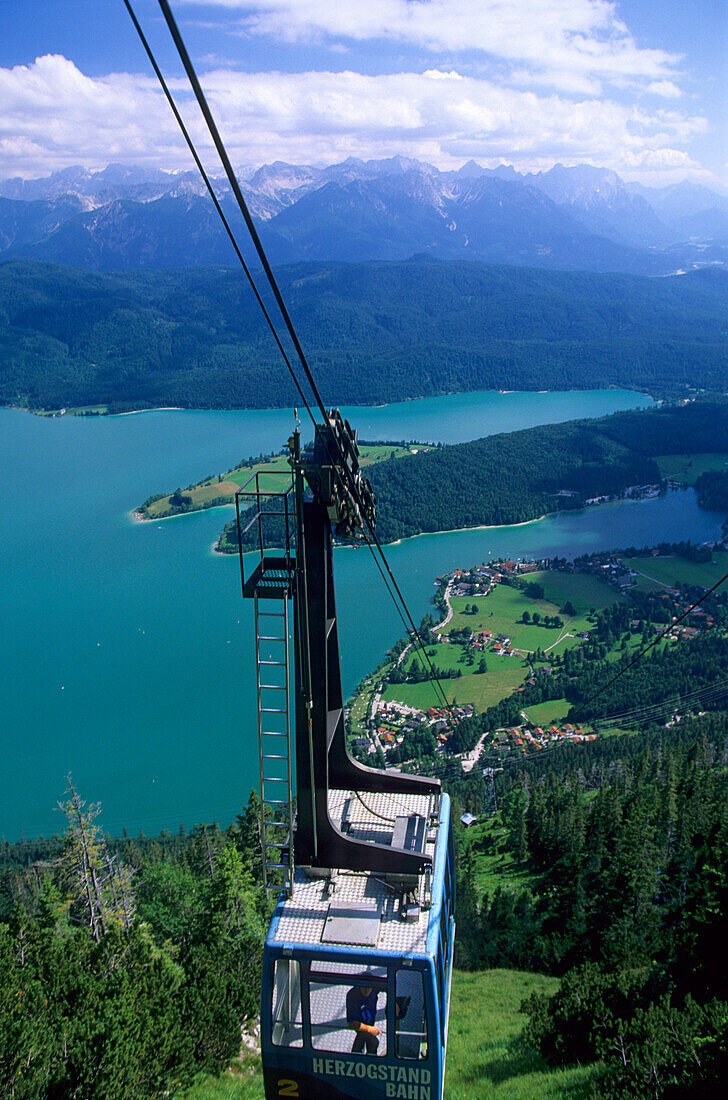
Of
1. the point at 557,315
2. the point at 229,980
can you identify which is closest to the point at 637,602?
the point at 229,980

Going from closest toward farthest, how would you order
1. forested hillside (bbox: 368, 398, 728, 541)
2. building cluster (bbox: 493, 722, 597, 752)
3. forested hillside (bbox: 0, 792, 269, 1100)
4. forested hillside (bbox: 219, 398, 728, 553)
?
forested hillside (bbox: 0, 792, 269, 1100) < building cluster (bbox: 493, 722, 597, 752) < forested hillside (bbox: 219, 398, 728, 553) < forested hillside (bbox: 368, 398, 728, 541)

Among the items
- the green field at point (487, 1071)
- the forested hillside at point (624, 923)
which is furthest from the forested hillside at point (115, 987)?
the forested hillside at point (624, 923)

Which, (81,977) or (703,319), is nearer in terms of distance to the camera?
(81,977)

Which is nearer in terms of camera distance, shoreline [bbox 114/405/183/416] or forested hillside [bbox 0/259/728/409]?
shoreline [bbox 114/405/183/416]

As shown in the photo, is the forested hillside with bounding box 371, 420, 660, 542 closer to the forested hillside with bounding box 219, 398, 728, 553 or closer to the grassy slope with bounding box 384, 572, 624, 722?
the forested hillside with bounding box 219, 398, 728, 553

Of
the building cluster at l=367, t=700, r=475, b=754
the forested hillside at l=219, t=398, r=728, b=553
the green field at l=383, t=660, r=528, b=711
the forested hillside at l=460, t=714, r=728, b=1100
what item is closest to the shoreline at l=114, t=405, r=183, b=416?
the forested hillside at l=219, t=398, r=728, b=553

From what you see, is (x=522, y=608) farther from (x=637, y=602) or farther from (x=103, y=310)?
(x=103, y=310)

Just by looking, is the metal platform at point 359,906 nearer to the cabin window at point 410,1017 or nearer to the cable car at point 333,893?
the cable car at point 333,893

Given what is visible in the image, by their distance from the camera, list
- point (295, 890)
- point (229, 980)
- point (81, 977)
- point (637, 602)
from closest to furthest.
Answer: point (295, 890)
point (81, 977)
point (229, 980)
point (637, 602)
